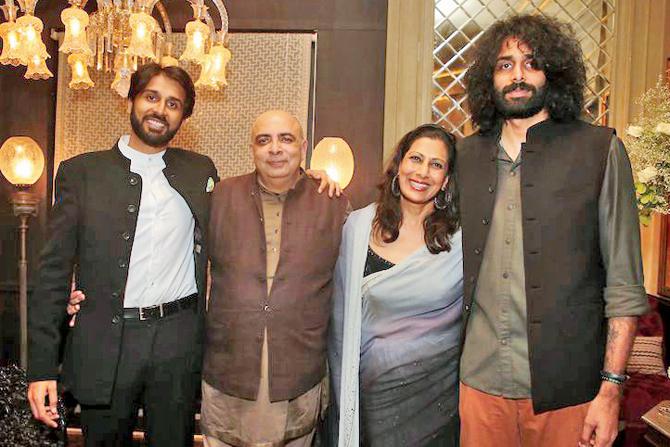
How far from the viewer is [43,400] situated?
6.89 feet

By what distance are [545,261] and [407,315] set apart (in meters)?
0.54

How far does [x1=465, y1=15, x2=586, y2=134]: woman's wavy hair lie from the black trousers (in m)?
1.19

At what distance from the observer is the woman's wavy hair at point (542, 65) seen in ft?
6.36

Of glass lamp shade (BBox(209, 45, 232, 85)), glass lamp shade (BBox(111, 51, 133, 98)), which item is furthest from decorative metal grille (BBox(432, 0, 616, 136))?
glass lamp shade (BBox(111, 51, 133, 98))

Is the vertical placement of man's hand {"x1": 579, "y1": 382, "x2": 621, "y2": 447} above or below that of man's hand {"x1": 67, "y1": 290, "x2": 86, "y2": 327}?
below

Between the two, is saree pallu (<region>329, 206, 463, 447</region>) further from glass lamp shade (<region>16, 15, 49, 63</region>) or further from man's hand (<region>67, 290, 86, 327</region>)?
glass lamp shade (<region>16, 15, 49, 63</region>)

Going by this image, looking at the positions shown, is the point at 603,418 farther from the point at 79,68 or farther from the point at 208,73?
the point at 79,68

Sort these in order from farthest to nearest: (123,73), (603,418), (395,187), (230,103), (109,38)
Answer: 1. (230,103)
2. (109,38)
3. (123,73)
4. (395,187)
5. (603,418)

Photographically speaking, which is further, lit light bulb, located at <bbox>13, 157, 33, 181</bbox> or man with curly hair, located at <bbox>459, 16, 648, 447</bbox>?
lit light bulb, located at <bbox>13, 157, 33, 181</bbox>

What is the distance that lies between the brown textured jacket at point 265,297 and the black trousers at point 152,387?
0.11 m

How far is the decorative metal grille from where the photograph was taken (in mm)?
4270

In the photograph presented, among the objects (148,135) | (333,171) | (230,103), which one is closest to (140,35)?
(148,135)

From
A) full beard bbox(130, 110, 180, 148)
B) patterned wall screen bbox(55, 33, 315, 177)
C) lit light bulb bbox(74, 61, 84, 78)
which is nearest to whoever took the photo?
full beard bbox(130, 110, 180, 148)

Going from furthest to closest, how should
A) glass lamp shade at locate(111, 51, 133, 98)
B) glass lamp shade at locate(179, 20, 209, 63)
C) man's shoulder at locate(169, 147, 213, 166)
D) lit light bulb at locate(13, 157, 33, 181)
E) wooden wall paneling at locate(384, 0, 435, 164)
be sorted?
wooden wall paneling at locate(384, 0, 435, 164), lit light bulb at locate(13, 157, 33, 181), glass lamp shade at locate(179, 20, 209, 63), glass lamp shade at locate(111, 51, 133, 98), man's shoulder at locate(169, 147, 213, 166)
